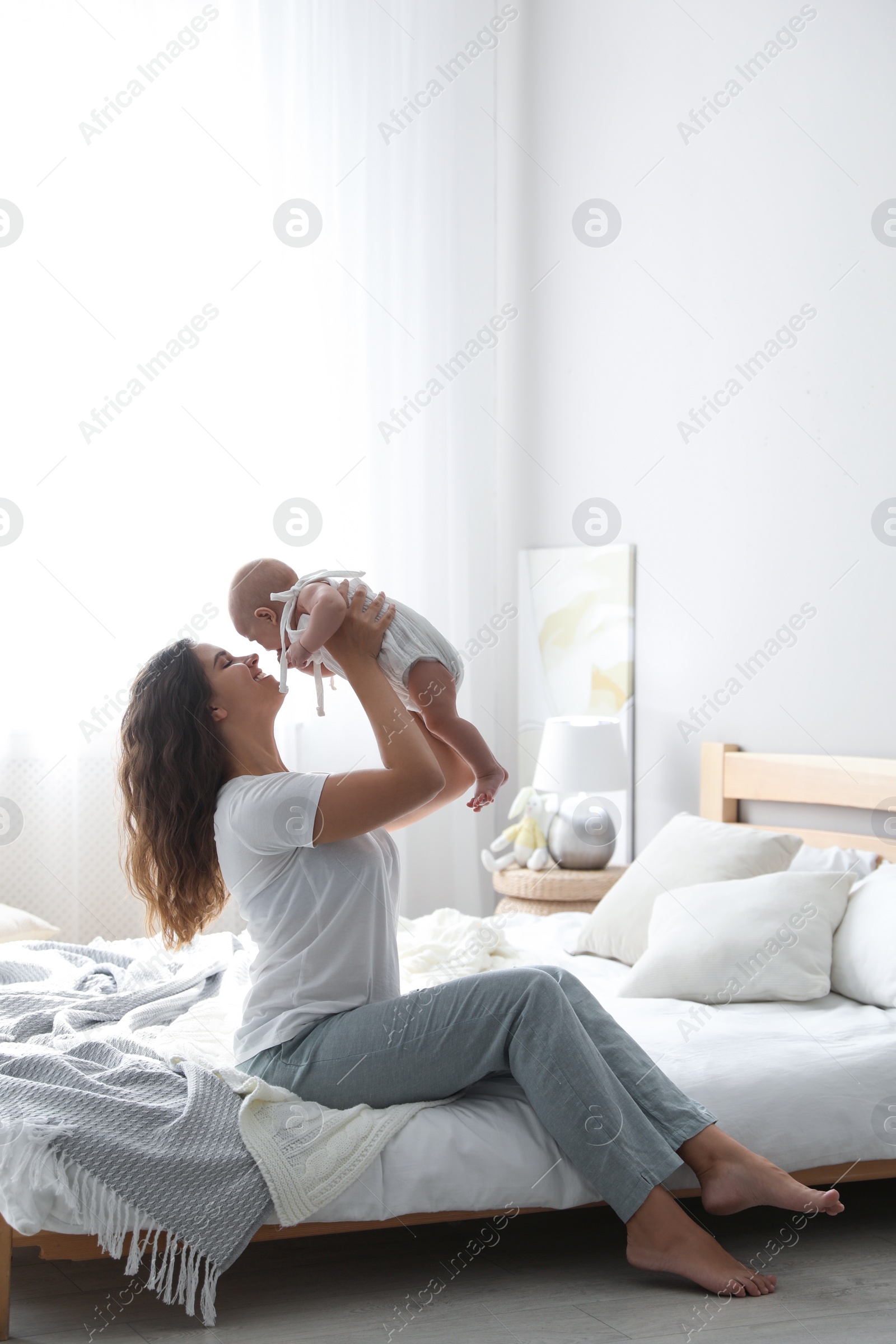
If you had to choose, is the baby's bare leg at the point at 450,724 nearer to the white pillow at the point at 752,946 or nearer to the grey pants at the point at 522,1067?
the grey pants at the point at 522,1067

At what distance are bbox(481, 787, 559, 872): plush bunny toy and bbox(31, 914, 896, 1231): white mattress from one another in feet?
3.52

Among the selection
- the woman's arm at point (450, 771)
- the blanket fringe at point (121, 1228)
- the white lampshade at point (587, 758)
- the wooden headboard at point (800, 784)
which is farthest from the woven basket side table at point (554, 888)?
the blanket fringe at point (121, 1228)

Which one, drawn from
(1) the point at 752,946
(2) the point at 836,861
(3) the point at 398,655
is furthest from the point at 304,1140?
(2) the point at 836,861

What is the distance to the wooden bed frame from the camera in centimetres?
153

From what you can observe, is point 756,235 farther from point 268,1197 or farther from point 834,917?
point 268,1197

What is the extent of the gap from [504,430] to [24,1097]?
10.1 ft

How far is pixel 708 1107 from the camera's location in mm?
1763

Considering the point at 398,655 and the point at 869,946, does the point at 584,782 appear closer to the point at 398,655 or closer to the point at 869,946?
the point at 869,946

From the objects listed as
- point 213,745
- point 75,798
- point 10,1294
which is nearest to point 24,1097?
point 10,1294

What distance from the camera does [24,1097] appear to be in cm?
156

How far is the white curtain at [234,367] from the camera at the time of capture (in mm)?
3490

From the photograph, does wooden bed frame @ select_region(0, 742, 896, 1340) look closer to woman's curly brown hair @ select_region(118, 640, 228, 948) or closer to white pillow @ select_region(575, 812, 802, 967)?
white pillow @ select_region(575, 812, 802, 967)

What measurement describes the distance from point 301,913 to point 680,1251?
2.27ft

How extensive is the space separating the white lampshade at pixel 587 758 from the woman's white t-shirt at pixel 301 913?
66.3 inches
